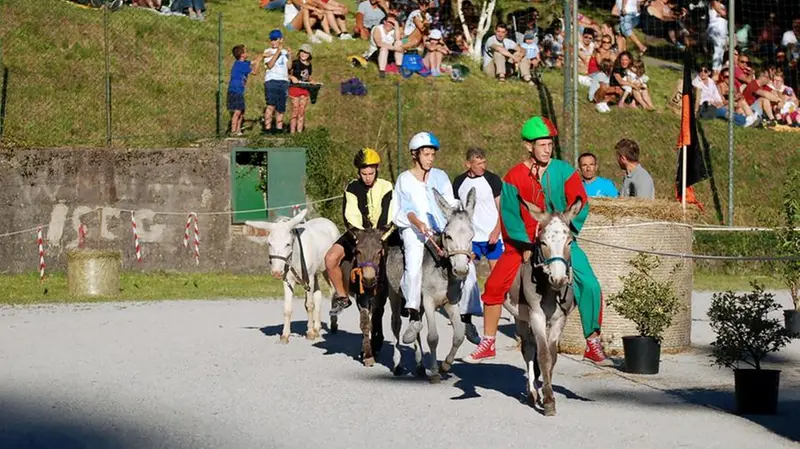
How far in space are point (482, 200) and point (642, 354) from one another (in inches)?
135

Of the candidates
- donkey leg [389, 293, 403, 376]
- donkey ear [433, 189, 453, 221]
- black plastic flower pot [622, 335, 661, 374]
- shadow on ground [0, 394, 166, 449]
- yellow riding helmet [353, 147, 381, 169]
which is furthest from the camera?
yellow riding helmet [353, 147, 381, 169]

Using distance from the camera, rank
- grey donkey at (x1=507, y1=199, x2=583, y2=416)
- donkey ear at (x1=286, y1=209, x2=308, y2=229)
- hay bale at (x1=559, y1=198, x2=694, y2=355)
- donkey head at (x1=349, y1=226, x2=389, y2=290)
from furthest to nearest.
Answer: donkey ear at (x1=286, y1=209, x2=308, y2=229) < hay bale at (x1=559, y1=198, x2=694, y2=355) < donkey head at (x1=349, y1=226, x2=389, y2=290) < grey donkey at (x1=507, y1=199, x2=583, y2=416)

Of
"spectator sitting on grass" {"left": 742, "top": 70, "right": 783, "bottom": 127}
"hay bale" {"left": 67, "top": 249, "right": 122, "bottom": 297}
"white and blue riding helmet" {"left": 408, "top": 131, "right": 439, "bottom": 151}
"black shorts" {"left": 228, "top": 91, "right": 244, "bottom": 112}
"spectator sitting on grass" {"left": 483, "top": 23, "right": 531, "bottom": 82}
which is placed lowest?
"hay bale" {"left": 67, "top": 249, "right": 122, "bottom": 297}

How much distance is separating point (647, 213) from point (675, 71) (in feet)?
75.6

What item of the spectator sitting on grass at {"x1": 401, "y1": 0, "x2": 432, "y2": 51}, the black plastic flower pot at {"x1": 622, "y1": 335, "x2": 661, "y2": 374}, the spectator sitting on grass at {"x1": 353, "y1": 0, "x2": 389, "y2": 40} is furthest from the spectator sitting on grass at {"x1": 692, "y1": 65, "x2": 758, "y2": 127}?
the black plastic flower pot at {"x1": 622, "y1": 335, "x2": 661, "y2": 374}

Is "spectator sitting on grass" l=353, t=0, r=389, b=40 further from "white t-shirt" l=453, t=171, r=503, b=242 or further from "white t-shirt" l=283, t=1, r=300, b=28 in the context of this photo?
"white t-shirt" l=453, t=171, r=503, b=242

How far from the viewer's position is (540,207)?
12688 millimetres

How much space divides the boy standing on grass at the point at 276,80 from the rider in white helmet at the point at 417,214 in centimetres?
1470

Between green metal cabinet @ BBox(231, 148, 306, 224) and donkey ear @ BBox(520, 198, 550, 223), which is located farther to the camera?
green metal cabinet @ BBox(231, 148, 306, 224)

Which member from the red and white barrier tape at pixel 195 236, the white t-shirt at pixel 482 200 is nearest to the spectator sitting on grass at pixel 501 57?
the red and white barrier tape at pixel 195 236

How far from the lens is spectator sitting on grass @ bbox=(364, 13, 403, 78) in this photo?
3253 centimetres

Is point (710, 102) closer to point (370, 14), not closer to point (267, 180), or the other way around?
point (370, 14)

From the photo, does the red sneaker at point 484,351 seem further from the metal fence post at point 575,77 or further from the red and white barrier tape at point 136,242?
the red and white barrier tape at point 136,242

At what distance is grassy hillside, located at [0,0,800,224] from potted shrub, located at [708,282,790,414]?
17.9 m
